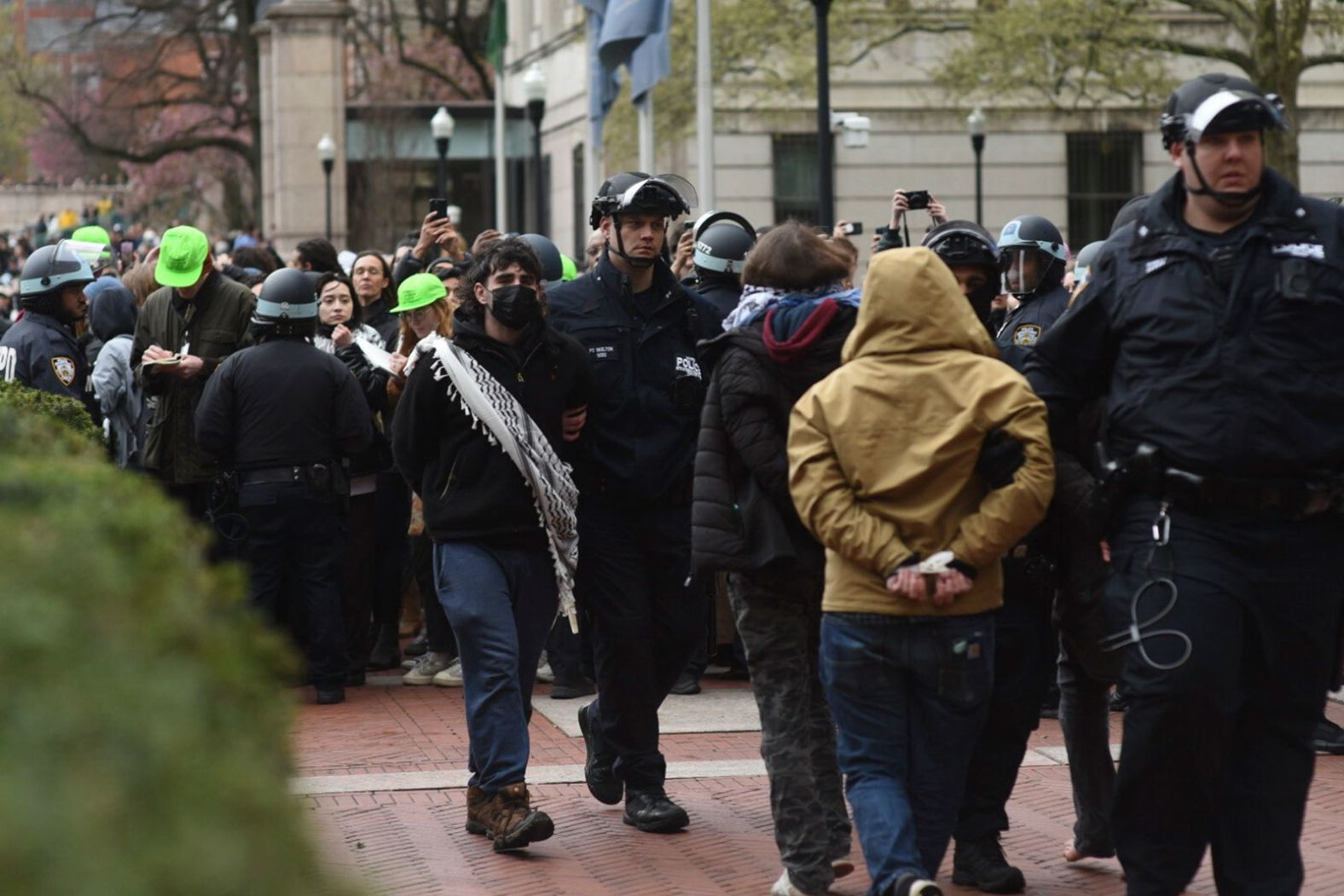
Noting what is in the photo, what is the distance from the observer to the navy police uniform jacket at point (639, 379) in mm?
7160

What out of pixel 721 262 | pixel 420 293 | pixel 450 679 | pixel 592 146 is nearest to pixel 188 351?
pixel 420 293

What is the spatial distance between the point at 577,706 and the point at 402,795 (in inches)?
80.5

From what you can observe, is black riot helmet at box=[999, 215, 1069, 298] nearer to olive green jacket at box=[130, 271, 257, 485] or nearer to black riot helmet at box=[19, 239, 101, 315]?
olive green jacket at box=[130, 271, 257, 485]

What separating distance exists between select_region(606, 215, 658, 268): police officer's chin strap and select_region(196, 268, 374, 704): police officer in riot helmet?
3082 mm

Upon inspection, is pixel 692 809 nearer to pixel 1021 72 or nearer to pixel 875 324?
pixel 875 324

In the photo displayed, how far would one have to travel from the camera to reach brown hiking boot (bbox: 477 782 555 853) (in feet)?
22.1

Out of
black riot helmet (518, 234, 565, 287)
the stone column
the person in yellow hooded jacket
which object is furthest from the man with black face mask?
the stone column

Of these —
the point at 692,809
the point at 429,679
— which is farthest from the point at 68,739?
the point at 429,679

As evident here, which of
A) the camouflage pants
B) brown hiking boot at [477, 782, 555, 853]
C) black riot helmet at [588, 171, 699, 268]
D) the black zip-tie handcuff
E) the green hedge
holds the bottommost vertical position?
brown hiking boot at [477, 782, 555, 853]

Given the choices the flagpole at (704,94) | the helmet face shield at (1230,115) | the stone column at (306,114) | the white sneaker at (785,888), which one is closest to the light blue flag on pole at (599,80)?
the flagpole at (704,94)

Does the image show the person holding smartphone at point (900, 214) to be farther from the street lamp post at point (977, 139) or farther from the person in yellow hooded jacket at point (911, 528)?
the street lamp post at point (977, 139)

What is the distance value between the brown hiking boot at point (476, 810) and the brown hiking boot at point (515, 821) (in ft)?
0.20

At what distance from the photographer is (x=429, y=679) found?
423 inches

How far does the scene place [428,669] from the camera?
1076 cm
